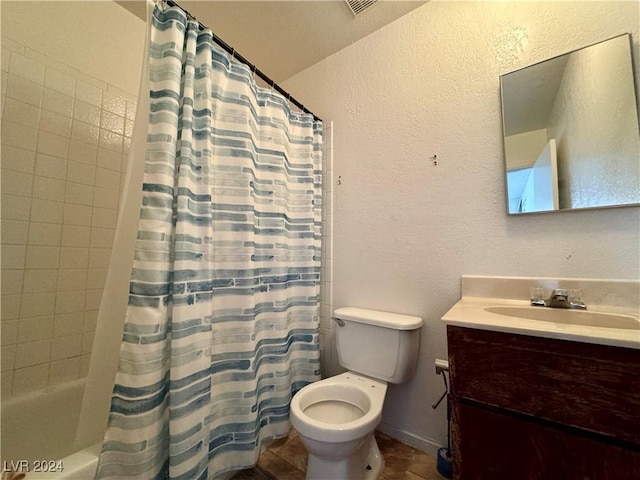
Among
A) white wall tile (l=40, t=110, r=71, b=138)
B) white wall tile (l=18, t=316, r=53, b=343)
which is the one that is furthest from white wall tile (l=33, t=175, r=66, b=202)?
white wall tile (l=18, t=316, r=53, b=343)

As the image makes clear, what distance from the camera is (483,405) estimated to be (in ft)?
2.20

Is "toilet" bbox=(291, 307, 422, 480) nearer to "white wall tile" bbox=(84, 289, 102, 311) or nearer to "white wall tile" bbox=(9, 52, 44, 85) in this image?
"white wall tile" bbox=(84, 289, 102, 311)

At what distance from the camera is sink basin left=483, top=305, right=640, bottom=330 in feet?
2.71

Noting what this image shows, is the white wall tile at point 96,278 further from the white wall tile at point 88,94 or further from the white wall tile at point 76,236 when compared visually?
the white wall tile at point 88,94

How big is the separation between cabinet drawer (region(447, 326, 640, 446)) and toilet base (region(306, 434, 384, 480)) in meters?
0.60

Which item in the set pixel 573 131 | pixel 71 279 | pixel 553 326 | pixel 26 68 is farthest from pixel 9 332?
pixel 573 131

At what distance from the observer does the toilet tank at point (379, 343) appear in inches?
48.1

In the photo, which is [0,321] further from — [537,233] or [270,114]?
[537,233]

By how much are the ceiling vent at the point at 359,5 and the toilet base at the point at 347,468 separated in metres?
2.12

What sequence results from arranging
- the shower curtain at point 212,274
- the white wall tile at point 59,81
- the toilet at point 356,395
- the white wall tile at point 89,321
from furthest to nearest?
the white wall tile at point 89,321 < the white wall tile at point 59,81 < the toilet at point 356,395 < the shower curtain at point 212,274

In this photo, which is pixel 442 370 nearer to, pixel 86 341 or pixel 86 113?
pixel 86 341

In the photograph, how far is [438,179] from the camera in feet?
4.27

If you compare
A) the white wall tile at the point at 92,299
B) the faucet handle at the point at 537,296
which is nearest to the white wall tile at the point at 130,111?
the white wall tile at the point at 92,299

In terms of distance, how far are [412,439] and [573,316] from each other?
99cm
